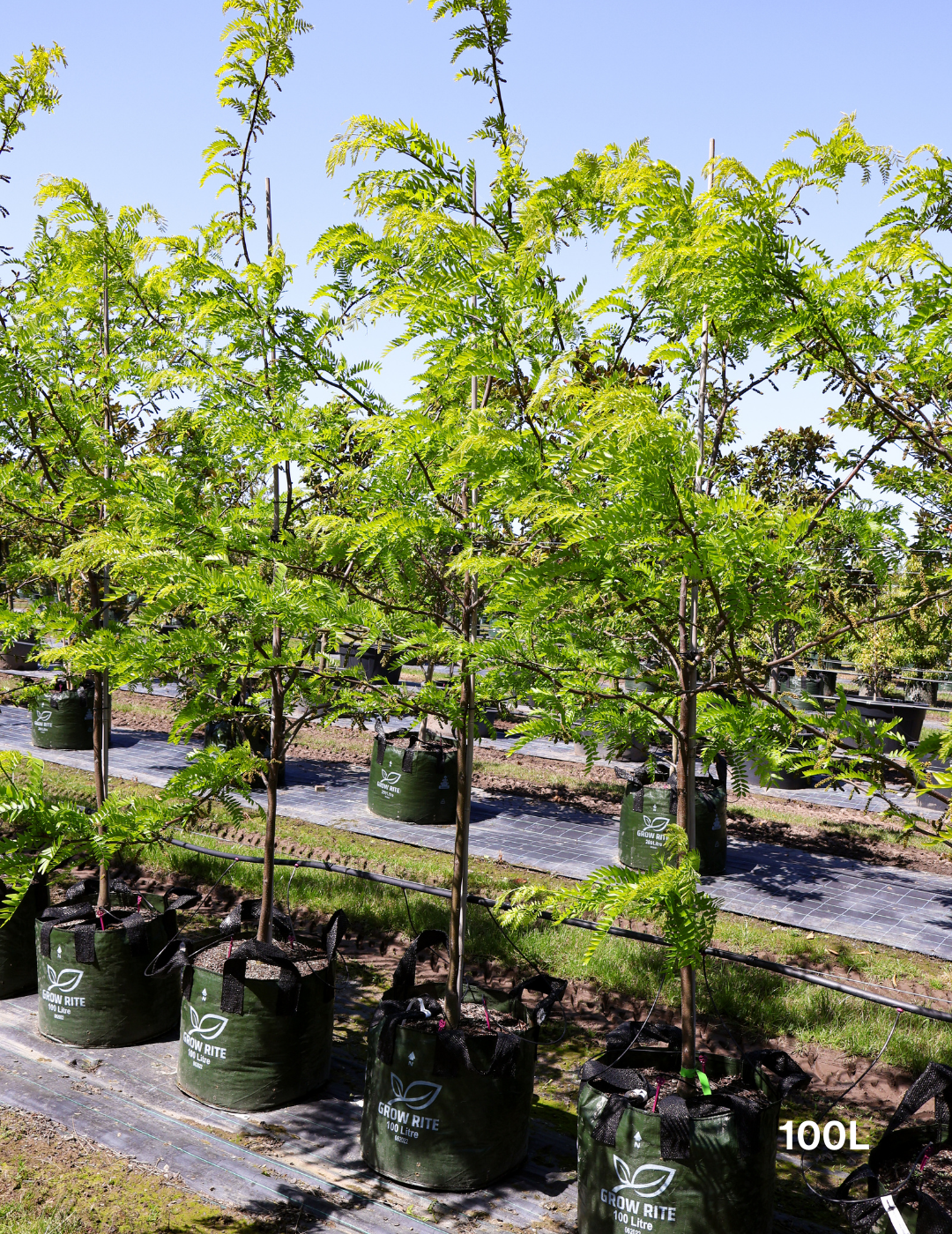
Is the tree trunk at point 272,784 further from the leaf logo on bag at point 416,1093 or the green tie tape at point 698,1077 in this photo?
the green tie tape at point 698,1077

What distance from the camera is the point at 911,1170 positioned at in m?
3.31

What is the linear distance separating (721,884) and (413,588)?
573cm

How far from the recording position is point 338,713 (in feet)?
15.3

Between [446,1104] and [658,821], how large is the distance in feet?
17.4

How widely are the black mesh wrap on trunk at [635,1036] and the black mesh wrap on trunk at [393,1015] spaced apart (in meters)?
0.85

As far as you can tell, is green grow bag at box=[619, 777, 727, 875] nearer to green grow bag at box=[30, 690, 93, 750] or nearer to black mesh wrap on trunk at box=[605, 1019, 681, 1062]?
black mesh wrap on trunk at box=[605, 1019, 681, 1062]

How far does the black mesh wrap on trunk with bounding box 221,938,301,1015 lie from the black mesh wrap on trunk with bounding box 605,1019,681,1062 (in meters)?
1.57

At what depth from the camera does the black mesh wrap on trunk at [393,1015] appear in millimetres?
4062

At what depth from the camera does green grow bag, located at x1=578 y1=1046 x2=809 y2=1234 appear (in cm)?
332

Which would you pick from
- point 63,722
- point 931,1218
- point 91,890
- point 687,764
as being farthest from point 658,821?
point 63,722

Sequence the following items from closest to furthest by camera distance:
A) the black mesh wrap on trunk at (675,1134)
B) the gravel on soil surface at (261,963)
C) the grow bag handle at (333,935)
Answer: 1. the black mesh wrap on trunk at (675,1134)
2. the gravel on soil surface at (261,963)
3. the grow bag handle at (333,935)

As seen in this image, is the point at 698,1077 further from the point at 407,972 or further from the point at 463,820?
the point at 407,972

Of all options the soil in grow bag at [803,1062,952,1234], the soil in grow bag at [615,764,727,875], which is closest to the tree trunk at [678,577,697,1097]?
the soil in grow bag at [803,1062,952,1234]

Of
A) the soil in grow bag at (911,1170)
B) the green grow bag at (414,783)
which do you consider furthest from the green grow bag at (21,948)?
the green grow bag at (414,783)
